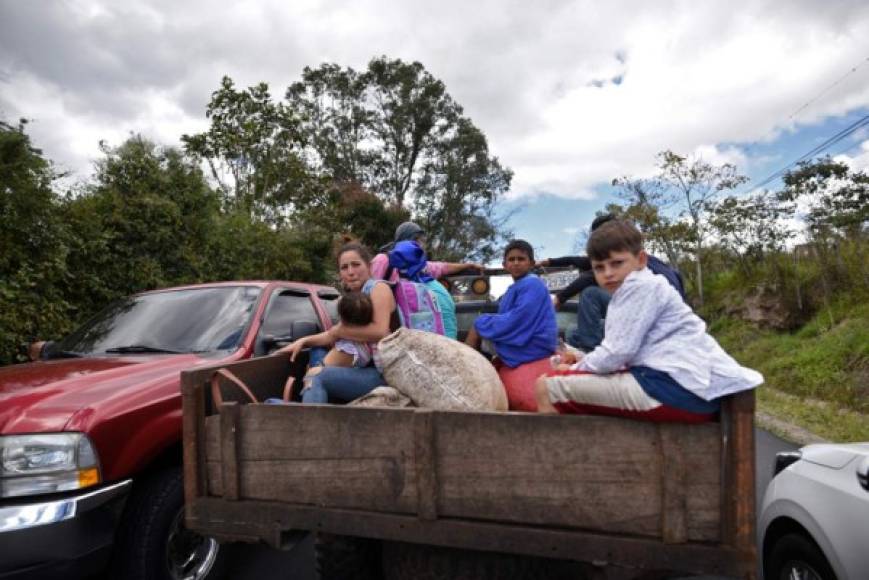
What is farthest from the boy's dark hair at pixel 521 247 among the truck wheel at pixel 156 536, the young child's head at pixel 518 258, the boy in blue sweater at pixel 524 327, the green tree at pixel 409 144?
the green tree at pixel 409 144

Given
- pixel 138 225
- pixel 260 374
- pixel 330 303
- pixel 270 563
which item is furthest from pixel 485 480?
pixel 138 225

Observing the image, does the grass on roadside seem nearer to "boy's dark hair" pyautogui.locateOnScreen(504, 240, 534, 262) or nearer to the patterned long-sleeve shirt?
"boy's dark hair" pyautogui.locateOnScreen(504, 240, 534, 262)

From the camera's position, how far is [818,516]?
231 cm

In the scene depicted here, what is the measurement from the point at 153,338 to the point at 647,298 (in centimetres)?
310

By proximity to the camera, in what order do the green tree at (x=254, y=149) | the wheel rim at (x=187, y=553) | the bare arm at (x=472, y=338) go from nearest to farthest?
the wheel rim at (x=187, y=553), the bare arm at (x=472, y=338), the green tree at (x=254, y=149)

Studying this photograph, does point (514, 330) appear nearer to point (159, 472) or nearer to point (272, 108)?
point (159, 472)

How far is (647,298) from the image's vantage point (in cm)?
198

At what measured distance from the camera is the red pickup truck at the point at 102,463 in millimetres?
2260

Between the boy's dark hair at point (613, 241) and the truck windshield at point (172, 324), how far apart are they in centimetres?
237

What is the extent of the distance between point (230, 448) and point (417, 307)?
1.41m

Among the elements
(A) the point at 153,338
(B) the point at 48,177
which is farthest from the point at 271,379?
(B) the point at 48,177

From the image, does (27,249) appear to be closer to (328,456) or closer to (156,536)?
(156,536)

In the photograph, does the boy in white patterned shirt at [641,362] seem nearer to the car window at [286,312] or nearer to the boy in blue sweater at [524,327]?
the boy in blue sweater at [524,327]

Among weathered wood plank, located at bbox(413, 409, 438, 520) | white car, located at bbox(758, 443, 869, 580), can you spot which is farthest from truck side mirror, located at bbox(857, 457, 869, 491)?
weathered wood plank, located at bbox(413, 409, 438, 520)
